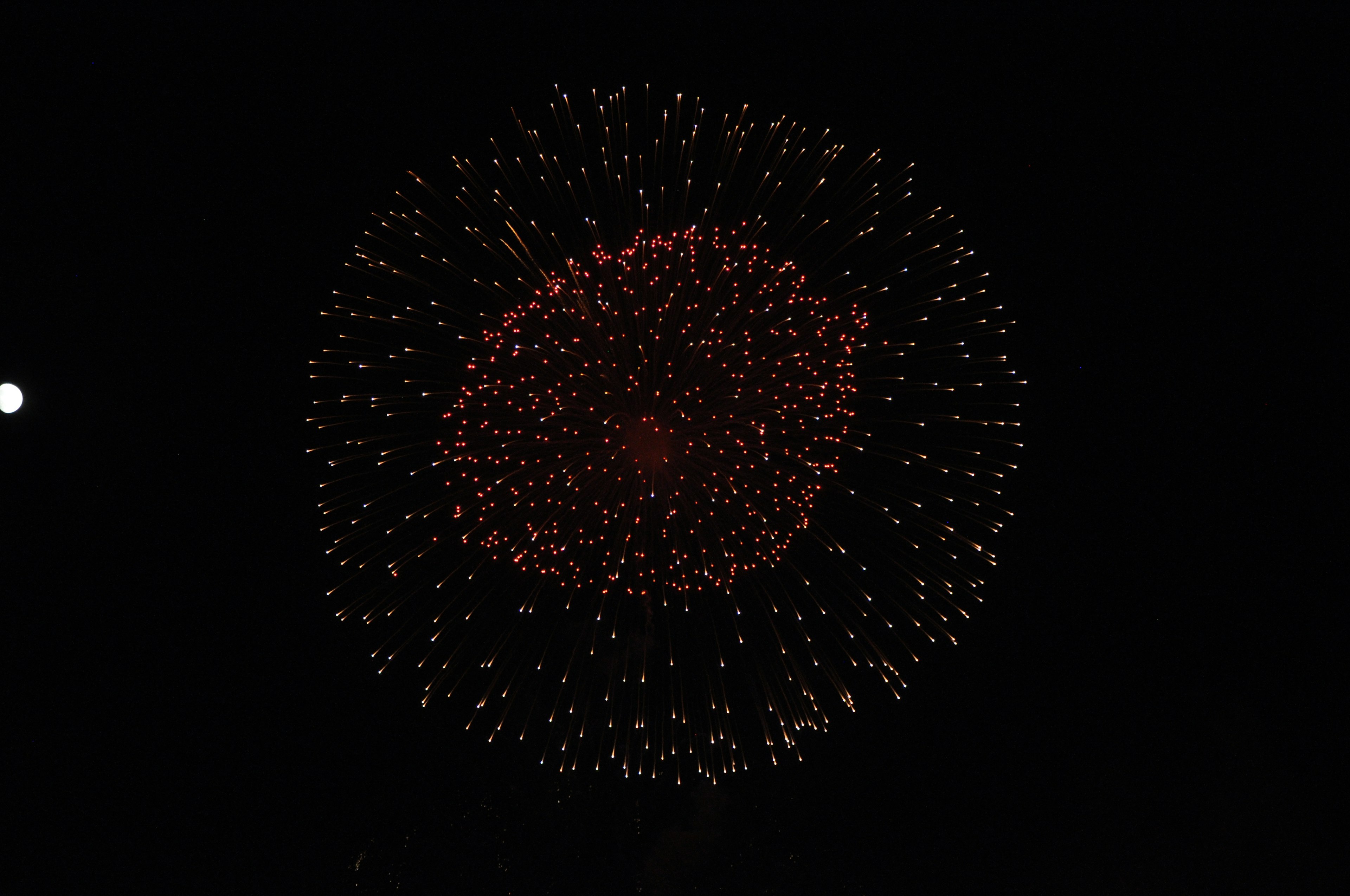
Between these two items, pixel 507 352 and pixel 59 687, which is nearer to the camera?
pixel 507 352

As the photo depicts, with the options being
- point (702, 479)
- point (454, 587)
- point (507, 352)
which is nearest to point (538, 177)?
point (507, 352)

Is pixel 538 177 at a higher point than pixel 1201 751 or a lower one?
higher

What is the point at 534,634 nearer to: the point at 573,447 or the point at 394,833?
the point at 573,447
